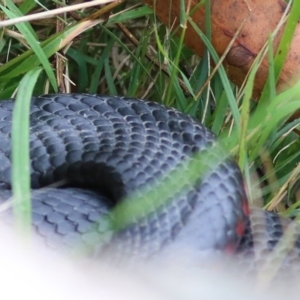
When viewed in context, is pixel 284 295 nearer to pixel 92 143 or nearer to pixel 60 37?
pixel 92 143

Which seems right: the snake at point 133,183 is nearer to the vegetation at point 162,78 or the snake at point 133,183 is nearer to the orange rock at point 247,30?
the vegetation at point 162,78

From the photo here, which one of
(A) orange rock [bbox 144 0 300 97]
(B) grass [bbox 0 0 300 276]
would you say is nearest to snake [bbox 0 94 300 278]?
(B) grass [bbox 0 0 300 276]

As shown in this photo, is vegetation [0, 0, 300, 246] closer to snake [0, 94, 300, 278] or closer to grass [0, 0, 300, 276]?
grass [0, 0, 300, 276]

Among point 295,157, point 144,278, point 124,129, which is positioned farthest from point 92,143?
point 295,157

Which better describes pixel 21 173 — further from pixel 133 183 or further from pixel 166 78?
pixel 166 78

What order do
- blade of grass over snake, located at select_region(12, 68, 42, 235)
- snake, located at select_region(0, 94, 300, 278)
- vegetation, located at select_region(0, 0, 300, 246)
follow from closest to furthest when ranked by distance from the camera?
blade of grass over snake, located at select_region(12, 68, 42, 235) → snake, located at select_region(0, 94, 300, 278) → vegetation, located at select_region(0, 0, 300, 246)

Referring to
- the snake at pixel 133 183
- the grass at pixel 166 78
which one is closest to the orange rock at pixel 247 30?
the grass at pixel 166 78

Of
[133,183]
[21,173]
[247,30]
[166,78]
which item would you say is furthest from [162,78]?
[21,173]

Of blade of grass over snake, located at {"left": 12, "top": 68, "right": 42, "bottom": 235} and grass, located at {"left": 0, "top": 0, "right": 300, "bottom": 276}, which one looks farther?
grass, located at {"left": 0, "top": 0, "right": 300, "bottom": 276}
